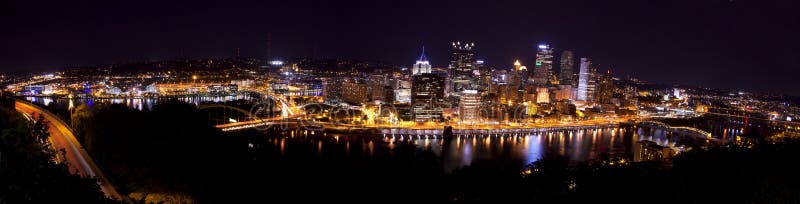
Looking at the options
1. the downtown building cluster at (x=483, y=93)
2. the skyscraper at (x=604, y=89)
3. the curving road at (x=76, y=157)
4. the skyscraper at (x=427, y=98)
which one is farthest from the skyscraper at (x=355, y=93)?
the curving road at (x=76, y=157)

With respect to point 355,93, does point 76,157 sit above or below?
below

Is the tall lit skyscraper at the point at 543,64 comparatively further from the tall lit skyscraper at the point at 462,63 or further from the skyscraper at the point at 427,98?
the skyscraper at the point at 427,98

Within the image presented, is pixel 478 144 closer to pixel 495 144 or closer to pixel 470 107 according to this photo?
pixel 495 144

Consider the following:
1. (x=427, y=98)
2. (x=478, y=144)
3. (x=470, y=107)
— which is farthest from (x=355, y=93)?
(x=478, y=144)

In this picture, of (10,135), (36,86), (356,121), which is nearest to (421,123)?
(356,121)

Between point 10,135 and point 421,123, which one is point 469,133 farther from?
point 10,135

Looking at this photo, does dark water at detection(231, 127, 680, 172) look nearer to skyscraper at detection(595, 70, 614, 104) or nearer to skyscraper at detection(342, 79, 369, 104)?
skyscraper at detection(342, 79, 369, 104)
